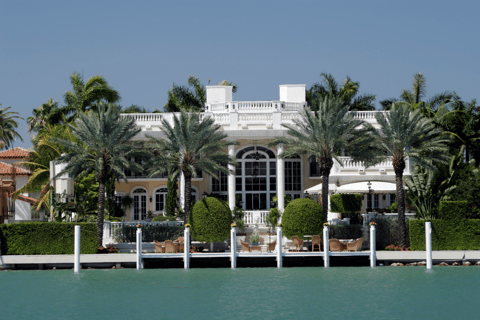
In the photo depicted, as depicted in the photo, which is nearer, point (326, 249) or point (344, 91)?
point (326, 249)

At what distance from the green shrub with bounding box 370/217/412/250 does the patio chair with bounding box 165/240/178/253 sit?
37.2ft

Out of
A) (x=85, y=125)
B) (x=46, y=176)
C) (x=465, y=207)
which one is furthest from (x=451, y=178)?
(x=46, y=176)

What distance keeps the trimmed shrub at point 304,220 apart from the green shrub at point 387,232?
341 cm

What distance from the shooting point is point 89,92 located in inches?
1960

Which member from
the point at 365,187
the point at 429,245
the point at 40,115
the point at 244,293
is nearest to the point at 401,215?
the point at 429,245

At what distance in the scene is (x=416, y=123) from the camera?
34.6 m

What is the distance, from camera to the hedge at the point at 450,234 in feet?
109

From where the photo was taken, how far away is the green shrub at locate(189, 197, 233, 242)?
34531 millimetres

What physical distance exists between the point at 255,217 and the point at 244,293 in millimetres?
14078

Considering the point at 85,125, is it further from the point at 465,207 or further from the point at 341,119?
the point at 465,207

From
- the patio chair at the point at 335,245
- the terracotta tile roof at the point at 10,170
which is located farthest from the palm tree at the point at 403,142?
the terracotta tile roof at the point at 10,170

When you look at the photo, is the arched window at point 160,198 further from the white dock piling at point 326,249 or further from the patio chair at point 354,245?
the patio chair at point 354,245

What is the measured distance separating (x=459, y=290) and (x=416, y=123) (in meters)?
11.2

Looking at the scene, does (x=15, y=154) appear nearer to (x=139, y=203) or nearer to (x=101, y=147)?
(x=139, y=203)
